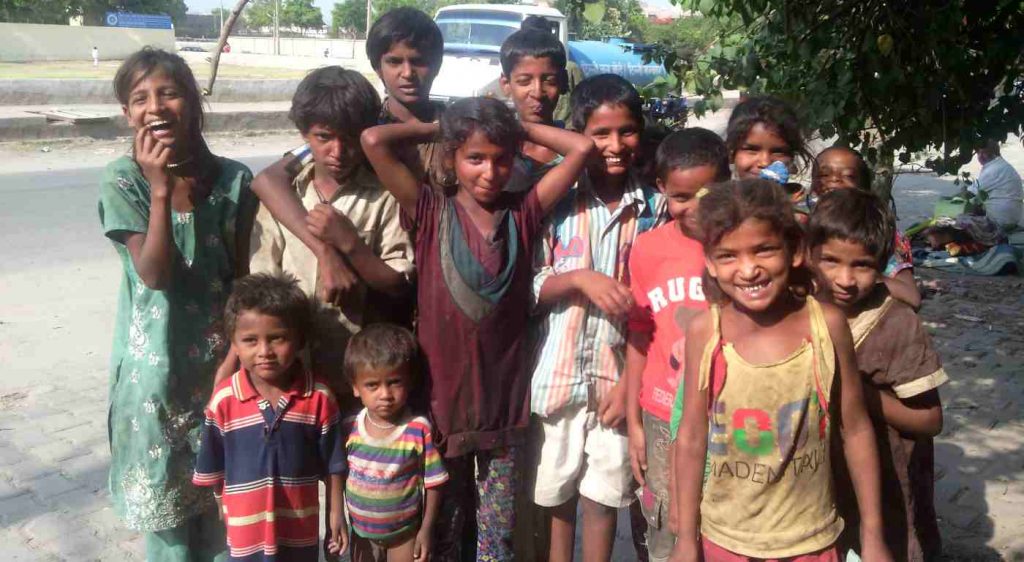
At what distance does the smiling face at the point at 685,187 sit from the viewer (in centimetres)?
237

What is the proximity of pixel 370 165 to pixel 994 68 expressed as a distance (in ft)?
8.81

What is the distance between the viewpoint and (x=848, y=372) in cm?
199

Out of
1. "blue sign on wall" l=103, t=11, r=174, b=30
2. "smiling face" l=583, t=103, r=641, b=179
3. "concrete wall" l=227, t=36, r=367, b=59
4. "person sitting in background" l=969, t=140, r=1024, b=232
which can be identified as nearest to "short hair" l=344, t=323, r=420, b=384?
"smiling face" l=583, t=103, r=641, b=179

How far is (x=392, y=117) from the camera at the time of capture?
110 inches

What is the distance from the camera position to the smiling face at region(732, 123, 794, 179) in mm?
2611

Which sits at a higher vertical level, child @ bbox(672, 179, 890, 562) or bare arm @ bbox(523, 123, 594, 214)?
bare arm @ bbox(523, 123, 594, 214)

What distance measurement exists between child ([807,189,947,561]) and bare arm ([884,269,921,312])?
0.18 meters

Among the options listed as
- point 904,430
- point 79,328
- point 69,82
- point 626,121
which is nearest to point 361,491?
point 626,121

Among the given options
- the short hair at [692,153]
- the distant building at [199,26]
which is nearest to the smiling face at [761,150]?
the short hair at [692,153]

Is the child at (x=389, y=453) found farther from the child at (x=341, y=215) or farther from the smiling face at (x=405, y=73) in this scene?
the smiling face at (x=405, y=73)

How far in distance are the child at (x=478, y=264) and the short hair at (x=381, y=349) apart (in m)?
0.05

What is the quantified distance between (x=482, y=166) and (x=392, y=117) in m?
0.56

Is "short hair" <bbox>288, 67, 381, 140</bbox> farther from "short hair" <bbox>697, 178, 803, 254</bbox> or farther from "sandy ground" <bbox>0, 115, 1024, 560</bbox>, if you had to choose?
"sandy ground" <bbox>0, 115, 1024, 560</bbox>

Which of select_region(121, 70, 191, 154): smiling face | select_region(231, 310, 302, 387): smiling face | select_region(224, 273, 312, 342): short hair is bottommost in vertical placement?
select_region(231, 310, 302, 387): smiling face
